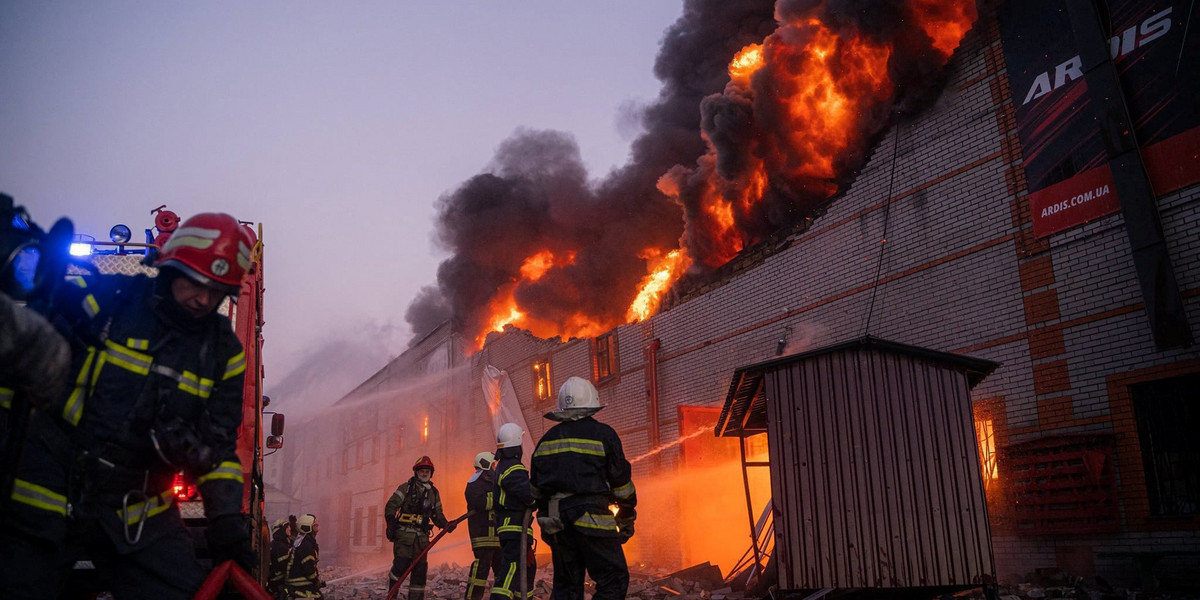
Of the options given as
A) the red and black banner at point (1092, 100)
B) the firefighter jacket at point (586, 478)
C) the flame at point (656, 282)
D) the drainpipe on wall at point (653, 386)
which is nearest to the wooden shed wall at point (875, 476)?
the firefighter jacket at point (586, 478)

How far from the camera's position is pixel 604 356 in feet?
55.2

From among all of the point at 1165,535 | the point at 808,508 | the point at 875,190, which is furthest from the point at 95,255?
the point at 1165,535

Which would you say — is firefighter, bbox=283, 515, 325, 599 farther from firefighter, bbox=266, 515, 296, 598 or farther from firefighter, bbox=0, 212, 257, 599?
firefighter, bbox=0, 212, 257, 599

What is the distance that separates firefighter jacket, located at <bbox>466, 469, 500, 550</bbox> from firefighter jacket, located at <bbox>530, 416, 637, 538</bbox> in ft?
9.50

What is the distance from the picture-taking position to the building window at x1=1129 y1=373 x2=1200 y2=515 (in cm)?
762

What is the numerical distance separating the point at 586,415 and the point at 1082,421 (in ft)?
19.8

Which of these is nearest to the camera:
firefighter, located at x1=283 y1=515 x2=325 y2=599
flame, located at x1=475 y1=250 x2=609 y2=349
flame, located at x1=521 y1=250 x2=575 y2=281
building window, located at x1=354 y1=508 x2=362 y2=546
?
firefighter, located at x1=283 y1=515 x2=325 y2=599

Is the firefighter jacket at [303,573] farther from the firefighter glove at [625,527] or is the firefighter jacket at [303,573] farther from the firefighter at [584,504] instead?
the firefighter glove at [625,527]

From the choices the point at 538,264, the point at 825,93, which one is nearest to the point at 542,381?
the point at 538,264

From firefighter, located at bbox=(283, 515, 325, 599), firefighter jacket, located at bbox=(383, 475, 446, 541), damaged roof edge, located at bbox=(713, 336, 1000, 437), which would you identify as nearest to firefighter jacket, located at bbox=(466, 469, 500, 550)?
firefighter jacket, located at bbox=(383, 475, 446, 541)

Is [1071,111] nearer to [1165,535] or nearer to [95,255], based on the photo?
[1165,535]

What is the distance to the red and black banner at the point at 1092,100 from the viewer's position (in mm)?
7980

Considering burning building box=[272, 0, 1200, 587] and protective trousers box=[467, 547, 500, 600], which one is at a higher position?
burning building box=[272, 0, 1200, 587]

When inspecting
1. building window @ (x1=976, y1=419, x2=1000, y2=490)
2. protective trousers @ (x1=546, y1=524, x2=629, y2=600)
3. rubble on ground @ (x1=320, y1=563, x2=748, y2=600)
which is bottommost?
rubble on ground @ (x1=320, y1=563, x2=748, y2=600)
